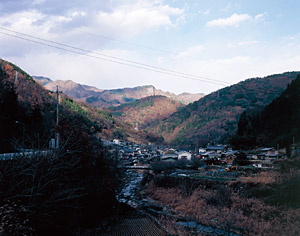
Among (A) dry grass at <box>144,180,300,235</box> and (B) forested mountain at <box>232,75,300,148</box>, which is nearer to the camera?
(A) dry grass at <box>144,180,300,235</box>

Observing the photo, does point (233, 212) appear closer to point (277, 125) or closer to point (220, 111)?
point (277, 125)

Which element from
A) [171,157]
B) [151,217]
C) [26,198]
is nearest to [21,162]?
[26,198]

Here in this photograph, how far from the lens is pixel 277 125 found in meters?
54.8

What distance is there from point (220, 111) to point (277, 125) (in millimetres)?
68709

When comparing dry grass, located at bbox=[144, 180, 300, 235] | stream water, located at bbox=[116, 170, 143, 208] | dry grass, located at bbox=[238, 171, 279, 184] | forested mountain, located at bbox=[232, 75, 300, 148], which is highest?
forested mountain, located at bbox=[232, 75, 300, 148]

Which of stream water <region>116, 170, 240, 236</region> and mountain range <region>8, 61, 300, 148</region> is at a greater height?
mountain range <region>8, 61, 300, 148</region>

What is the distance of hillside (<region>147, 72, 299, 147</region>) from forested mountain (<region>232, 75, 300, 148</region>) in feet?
101

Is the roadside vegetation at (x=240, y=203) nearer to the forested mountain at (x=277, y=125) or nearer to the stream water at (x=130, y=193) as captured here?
the stream water at (x=130, y=193)

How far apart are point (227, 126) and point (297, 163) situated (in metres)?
73.8

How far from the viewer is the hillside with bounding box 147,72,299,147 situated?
108 meters

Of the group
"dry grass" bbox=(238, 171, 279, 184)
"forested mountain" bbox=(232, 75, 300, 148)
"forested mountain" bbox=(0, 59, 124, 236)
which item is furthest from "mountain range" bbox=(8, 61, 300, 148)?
"forested mountain" bbox=(0, 59, 124, 236)

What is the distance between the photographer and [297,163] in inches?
1195

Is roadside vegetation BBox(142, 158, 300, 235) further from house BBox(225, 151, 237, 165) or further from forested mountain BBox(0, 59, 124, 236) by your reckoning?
house BBox(225, 151, 237, 165)

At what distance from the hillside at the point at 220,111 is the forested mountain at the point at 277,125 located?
30738 millimetres
